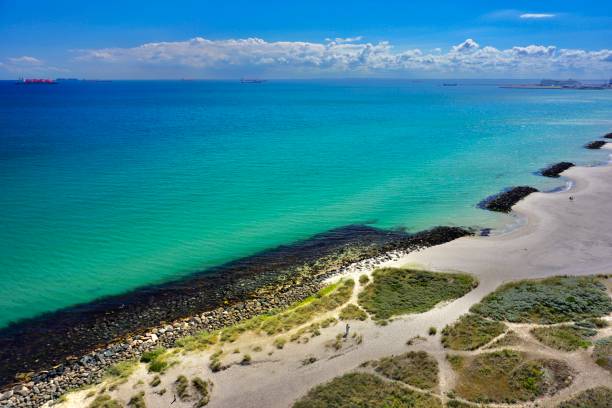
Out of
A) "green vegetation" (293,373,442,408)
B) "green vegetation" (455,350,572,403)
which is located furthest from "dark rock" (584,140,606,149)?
"green vegetation" (293,373,442,408)

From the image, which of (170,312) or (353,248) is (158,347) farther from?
(353,248)

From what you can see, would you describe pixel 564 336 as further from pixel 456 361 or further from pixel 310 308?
pixel 310 308

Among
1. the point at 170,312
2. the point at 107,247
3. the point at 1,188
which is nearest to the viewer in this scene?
the point at 170,312

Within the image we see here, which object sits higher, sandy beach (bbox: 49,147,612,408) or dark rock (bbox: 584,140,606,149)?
dark rock (bbox: 584,140,606,149)

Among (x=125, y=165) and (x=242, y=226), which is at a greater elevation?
(x=125, y=165)

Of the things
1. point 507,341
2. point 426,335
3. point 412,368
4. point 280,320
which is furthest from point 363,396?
point 507,341

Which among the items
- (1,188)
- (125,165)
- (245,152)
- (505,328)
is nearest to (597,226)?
(505,328)

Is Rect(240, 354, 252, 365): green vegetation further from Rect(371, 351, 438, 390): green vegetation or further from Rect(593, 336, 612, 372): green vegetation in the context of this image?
Rect(593, 336, 612, 372): green vegetation
